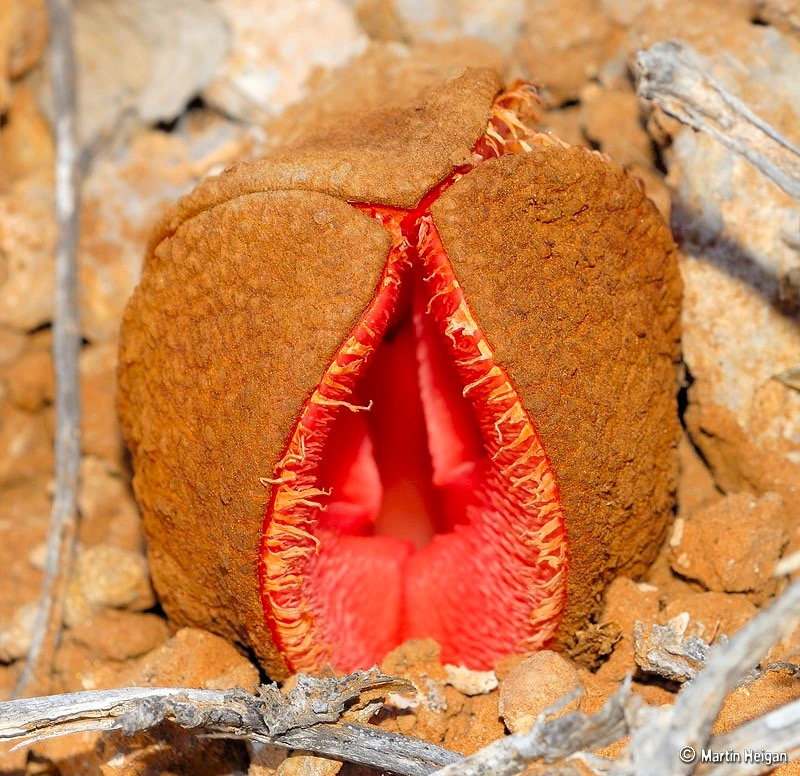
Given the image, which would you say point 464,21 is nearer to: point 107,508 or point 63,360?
point 63,360

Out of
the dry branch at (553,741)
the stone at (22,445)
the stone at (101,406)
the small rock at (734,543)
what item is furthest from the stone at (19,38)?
the dry branch at (553,741)

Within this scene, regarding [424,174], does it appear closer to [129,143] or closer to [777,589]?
[777,589]

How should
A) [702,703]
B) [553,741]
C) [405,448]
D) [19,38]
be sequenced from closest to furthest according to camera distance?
[702,703] → [553,741] → [405,448] → [19,38]

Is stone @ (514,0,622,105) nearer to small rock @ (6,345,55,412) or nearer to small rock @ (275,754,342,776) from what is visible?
small rock @ (6,345,55,412)

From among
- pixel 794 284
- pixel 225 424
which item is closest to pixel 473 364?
pixel 225 424

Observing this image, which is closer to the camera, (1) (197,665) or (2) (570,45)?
(1) (197,665)

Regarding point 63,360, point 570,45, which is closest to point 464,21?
point 570,45

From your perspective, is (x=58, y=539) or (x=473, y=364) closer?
(x=473, y=364)
